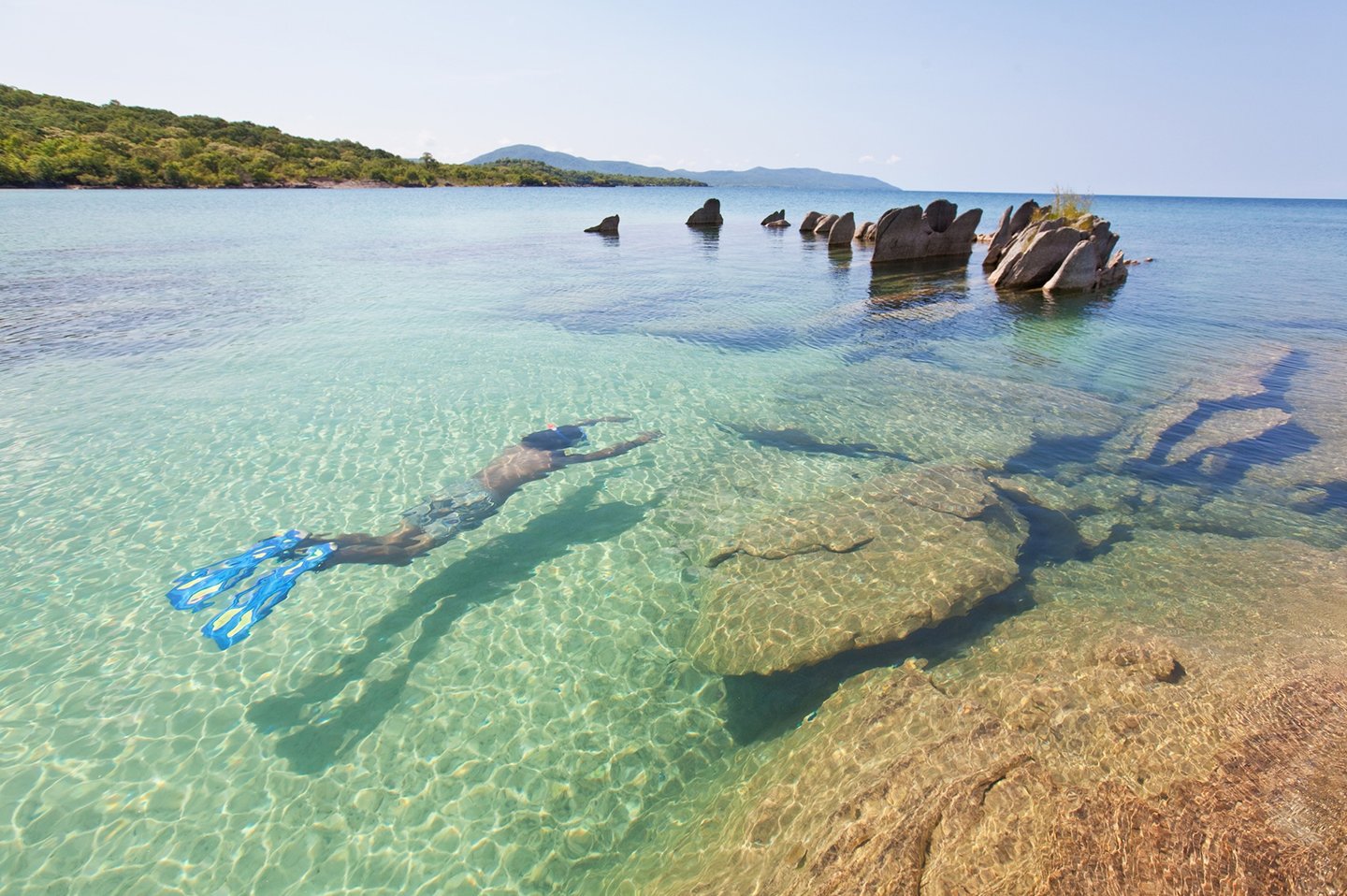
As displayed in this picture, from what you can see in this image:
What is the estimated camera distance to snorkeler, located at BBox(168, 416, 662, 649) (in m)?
7.16

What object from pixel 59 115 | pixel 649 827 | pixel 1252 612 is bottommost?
pixel 649 827

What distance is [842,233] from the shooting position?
43.3 m

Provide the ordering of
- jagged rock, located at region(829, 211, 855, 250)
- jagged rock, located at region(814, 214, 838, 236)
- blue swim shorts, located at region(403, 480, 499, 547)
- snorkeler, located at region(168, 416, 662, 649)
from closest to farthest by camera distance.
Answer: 1. snorkeler, located at region(168, 416, 662, 649)
2. blue swim shorts, located at region(403, 480, 499, 547)
3. jagged rock, located at region(829, 211, 855, 250)
4. jagged rock, located at region(814, 214, 838, 236)

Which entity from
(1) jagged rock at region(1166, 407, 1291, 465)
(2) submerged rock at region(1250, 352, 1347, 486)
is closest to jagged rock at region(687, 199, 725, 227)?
(2) submerged rock at region(1250, 352, 1347, 486)

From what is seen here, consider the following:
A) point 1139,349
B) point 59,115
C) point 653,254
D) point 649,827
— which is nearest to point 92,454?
point 649,827

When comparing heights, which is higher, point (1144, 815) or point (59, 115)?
point (59, 115)

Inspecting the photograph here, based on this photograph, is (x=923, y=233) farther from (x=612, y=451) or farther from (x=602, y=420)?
(x=612, y=451)

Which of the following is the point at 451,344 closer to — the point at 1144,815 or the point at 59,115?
the point at 1144,815

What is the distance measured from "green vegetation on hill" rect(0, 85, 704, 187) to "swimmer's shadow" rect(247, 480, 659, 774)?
9228cm

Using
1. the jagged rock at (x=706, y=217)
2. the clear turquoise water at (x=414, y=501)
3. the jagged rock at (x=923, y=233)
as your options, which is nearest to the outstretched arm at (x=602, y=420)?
the clear turquoise water at (x=414, y=501)

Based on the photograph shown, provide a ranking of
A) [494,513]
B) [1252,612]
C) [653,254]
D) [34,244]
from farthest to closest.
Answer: [653,254]
[34,244]
[494,513]
[1252,612]

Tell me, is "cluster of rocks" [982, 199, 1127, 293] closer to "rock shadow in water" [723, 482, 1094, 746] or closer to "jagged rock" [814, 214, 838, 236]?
"jagged rock" [814, 214, 838, 236]

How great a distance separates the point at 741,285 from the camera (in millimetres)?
27797

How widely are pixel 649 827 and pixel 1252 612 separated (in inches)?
285
